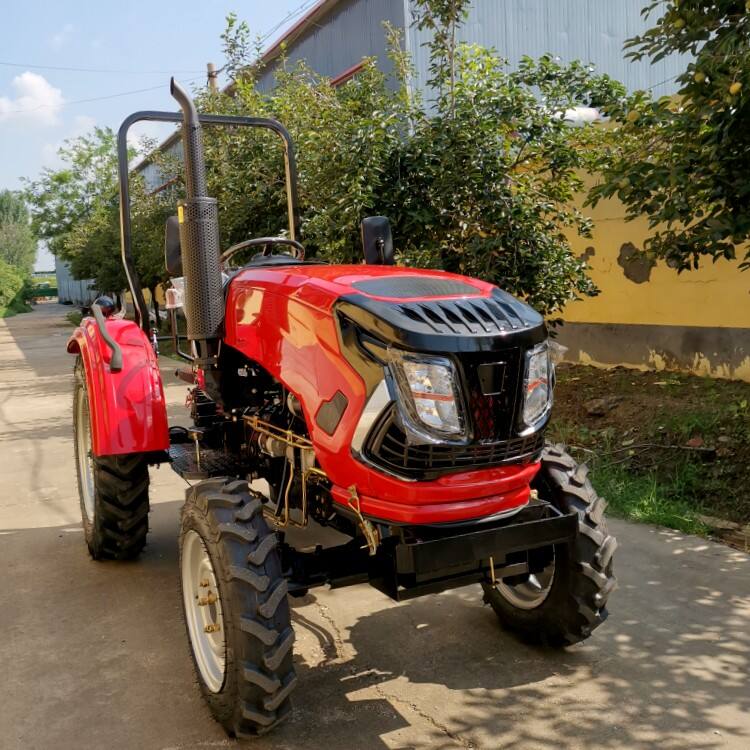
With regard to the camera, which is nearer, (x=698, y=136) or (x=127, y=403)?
(x=127, y=403)

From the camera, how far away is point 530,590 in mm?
3570

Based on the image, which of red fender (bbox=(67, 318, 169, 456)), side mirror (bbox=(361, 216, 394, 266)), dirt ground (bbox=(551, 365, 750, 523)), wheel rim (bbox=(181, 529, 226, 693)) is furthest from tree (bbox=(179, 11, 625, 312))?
wheel rim (bbox=(181, 529, 226, 693))

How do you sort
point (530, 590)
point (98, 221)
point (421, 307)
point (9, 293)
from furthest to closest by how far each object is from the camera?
point (9, 293)
point (98, 221)
point (530, 590)
point (421, 307)

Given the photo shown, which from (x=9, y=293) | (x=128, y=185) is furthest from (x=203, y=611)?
(x=9, y=293)

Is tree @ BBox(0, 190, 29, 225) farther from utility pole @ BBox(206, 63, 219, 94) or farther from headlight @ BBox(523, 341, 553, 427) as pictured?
headlight @ BBox(523, 341, 553, 427)

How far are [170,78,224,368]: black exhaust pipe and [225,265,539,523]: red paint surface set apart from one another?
0.22 m

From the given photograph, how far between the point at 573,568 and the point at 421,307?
1.24m

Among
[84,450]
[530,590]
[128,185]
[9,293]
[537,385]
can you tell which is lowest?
[530,590]

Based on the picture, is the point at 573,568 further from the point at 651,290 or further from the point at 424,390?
the point at 651,290

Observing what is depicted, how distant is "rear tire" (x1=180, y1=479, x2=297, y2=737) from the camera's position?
106 inches

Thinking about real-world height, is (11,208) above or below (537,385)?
above

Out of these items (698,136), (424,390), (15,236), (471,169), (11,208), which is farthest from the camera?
(11,208)

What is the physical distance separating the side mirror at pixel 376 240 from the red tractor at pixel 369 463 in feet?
0.42

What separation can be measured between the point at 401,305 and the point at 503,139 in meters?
4.56
